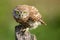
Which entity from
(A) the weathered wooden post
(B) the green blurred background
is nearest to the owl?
(A) the weathered wooden post

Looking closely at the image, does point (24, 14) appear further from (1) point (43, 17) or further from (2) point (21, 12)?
(1) point (43, 17)

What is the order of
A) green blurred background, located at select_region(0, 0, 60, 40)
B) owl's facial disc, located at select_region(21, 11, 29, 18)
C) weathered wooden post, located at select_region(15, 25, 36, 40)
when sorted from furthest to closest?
green blurred background, located at select_region(0, 0, 60, 40) → owl's facial disc, located at select_region(21, 11, 29, 18) → weathered wooden post, located at select_region(15, 25, 36, 40)

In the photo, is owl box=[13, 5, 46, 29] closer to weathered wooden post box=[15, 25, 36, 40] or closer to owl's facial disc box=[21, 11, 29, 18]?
owl's facial disc box=[21, 11, 29, 18]

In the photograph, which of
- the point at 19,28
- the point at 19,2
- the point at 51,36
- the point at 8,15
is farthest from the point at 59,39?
the point at 19,28

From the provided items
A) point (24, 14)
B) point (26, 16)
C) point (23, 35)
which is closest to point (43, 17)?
point (26, 16)

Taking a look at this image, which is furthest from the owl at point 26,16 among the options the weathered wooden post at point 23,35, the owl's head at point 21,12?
the weathered wooden post at point 23,35

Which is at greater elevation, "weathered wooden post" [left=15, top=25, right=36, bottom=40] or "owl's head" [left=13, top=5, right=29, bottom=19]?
"owl's head" [left=13, top=5, right=29, bottom=19]
